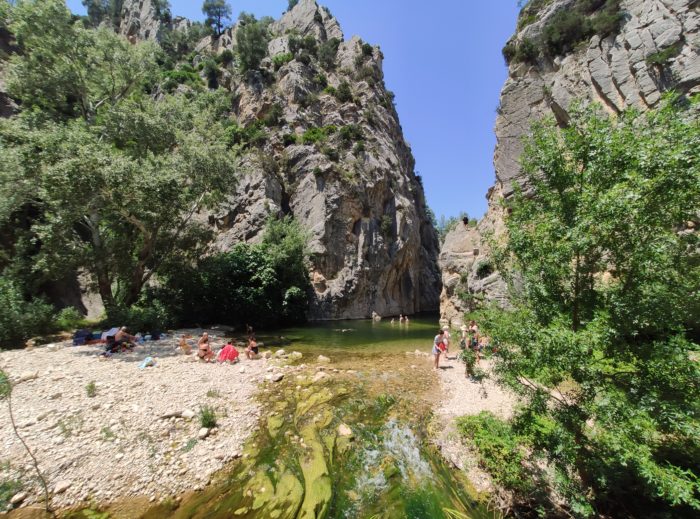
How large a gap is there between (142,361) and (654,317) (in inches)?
570

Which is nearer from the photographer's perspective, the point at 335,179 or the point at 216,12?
the point at 335,179

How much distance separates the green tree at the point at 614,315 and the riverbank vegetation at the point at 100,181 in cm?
1653

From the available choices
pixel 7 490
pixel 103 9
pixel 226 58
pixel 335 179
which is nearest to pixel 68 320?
pixel 7 490

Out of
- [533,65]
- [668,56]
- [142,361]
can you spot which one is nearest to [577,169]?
[142,361]

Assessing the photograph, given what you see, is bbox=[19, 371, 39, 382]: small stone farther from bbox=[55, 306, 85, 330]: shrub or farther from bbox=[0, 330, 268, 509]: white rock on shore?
bbox=[55, 306, 85, 330]: shrub

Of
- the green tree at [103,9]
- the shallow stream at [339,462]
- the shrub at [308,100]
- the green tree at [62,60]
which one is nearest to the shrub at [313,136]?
the shrub at [308,100]

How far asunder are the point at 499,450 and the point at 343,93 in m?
48.2

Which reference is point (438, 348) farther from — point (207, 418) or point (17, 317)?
point (17, 317)

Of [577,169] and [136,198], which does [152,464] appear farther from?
[136,198]

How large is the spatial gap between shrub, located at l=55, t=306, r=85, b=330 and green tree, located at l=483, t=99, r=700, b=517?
65.7ft

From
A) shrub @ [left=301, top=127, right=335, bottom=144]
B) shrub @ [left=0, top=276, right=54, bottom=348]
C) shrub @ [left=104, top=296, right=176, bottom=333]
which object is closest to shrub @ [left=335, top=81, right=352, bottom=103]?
shrub @ [left=301, top=127, right=335, bottom=144]

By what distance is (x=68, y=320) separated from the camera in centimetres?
1562

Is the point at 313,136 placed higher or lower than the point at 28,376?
higher

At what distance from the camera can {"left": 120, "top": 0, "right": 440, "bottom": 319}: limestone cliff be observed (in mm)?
34812
